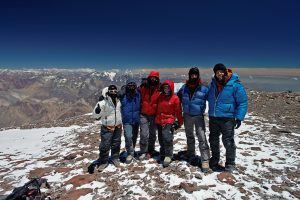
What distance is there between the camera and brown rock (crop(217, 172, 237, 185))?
7.60 m

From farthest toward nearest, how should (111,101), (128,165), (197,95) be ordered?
1. (128,165)
2. (111,101)
3. (197,95)

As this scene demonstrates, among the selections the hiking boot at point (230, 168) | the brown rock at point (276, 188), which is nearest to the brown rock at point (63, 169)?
the hiking boot at point (230, 168)

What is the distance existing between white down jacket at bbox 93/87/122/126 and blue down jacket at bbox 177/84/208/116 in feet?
8.39

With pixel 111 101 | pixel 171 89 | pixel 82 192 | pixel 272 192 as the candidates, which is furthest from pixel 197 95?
pixel 82 192

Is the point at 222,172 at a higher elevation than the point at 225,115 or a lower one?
lower

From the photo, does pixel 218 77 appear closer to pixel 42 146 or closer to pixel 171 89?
pixel 171 89

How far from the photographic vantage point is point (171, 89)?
8305mm

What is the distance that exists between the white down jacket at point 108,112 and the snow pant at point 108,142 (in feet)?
1.02

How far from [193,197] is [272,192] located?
2.54 m

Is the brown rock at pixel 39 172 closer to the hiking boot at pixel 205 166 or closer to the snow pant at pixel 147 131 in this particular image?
the snow pant at pixel 147 131

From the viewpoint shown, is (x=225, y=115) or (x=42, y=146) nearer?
(x=225, y=115)

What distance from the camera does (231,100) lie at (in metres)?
7.49

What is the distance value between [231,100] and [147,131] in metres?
3.45

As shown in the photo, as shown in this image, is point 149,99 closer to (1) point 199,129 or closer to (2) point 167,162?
(1) point 199,129
